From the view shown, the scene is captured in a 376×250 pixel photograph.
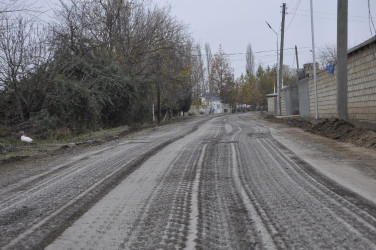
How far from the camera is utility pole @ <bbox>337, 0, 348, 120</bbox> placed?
37.7 feet

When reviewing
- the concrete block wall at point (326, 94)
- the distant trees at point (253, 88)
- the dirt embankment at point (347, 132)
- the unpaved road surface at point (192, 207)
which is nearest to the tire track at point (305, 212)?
the unpaved road surface at point (192, 207)

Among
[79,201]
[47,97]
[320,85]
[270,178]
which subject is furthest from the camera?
[320,85]

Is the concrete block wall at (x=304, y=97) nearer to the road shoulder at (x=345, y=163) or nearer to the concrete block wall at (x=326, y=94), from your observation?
the concrete block wall at (x=326, y=94)

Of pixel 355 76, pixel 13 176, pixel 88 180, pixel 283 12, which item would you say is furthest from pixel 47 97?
pixel 283 12

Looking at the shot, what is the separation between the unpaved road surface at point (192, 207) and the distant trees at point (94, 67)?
245 inches

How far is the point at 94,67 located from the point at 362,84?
14145mm

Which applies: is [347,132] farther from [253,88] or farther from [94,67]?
[253,88]

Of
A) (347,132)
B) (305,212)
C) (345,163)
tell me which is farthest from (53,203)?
(347,132)

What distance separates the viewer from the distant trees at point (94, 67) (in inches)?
610

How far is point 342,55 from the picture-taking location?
11.5m

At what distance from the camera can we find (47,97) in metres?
15.9

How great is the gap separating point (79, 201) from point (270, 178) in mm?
2548

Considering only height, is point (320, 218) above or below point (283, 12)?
below

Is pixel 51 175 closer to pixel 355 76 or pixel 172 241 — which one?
pixel 172 241
